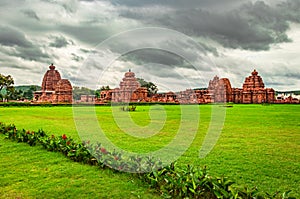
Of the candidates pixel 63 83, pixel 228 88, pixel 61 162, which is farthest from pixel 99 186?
pixel 228 88

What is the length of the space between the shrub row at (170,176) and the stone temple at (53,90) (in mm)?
43490

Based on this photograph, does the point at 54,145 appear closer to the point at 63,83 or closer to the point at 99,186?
the point at 99,186

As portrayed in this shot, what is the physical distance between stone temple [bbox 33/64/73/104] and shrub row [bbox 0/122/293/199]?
43490mm

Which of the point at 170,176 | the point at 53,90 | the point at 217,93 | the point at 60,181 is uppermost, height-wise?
the point at 53,90

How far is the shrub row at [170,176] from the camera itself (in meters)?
3.96

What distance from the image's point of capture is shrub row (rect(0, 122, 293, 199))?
156 inches

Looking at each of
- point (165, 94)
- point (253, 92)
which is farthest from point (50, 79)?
point (253, 92)

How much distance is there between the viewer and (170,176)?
15.1ft

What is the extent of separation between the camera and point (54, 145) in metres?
7.44

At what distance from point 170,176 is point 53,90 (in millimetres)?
59569

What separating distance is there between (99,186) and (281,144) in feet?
19.7

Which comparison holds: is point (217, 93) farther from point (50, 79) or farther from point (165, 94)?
point (50, 79)

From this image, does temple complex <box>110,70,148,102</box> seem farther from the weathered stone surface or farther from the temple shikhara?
the weathered stone surface

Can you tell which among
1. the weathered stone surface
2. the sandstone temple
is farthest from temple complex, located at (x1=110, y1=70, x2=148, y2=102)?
the weathered stone surface
